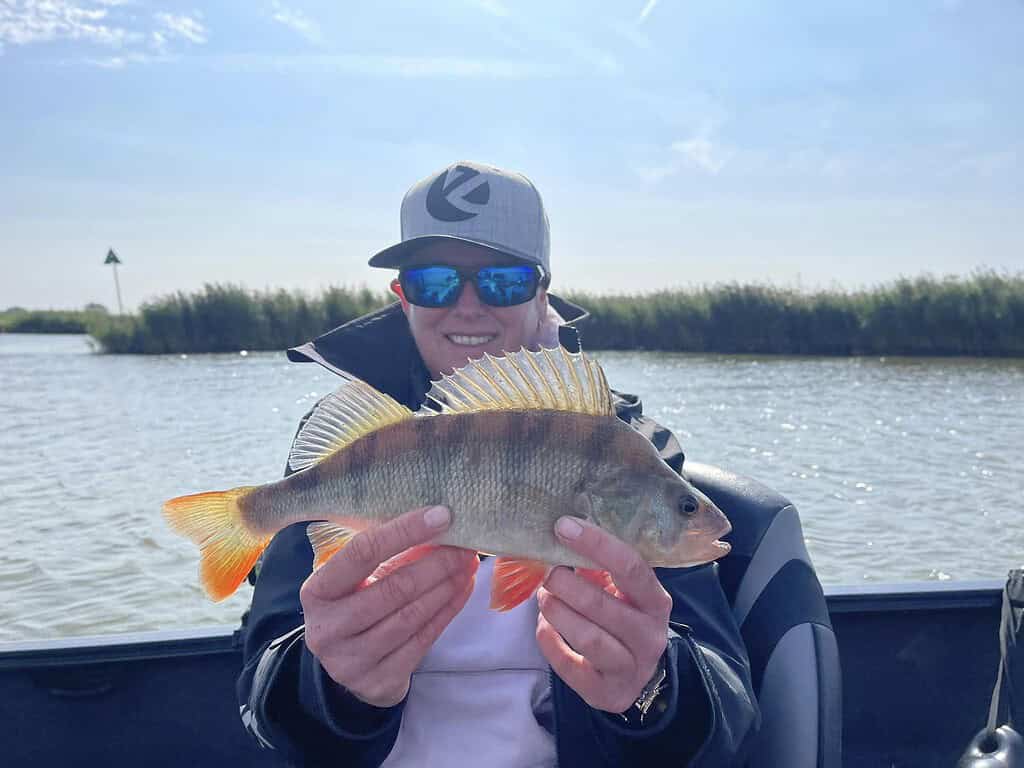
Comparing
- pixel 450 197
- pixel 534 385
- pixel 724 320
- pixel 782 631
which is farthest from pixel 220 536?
pixel 724 320

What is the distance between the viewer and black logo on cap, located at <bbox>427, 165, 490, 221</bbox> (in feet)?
7.93

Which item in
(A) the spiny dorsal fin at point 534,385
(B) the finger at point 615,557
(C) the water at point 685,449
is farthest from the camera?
(C) the water at point 685,449

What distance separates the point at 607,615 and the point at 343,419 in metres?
0.72

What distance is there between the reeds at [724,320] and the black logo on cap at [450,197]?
13.4m

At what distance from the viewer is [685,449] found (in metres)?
10.3

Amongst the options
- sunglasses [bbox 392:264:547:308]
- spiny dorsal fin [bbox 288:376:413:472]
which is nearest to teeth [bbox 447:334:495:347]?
sunglasses [bbox 392:264:547:308]

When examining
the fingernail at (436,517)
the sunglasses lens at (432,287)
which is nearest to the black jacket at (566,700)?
the fingernail at (436,517)

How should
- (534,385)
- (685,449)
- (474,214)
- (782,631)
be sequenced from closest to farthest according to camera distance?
1. (534,385)
2. (782,631)
3. (474,214)
4. (685,449)

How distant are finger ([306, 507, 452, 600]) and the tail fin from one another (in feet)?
0.93

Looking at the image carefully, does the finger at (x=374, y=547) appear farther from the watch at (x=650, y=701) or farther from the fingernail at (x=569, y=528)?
the watch at (x=650, y=701)

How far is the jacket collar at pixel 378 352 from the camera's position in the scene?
2398 millimetres

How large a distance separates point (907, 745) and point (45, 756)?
10.2ft

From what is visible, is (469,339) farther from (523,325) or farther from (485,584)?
(485,584)

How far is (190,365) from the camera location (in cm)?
2059
